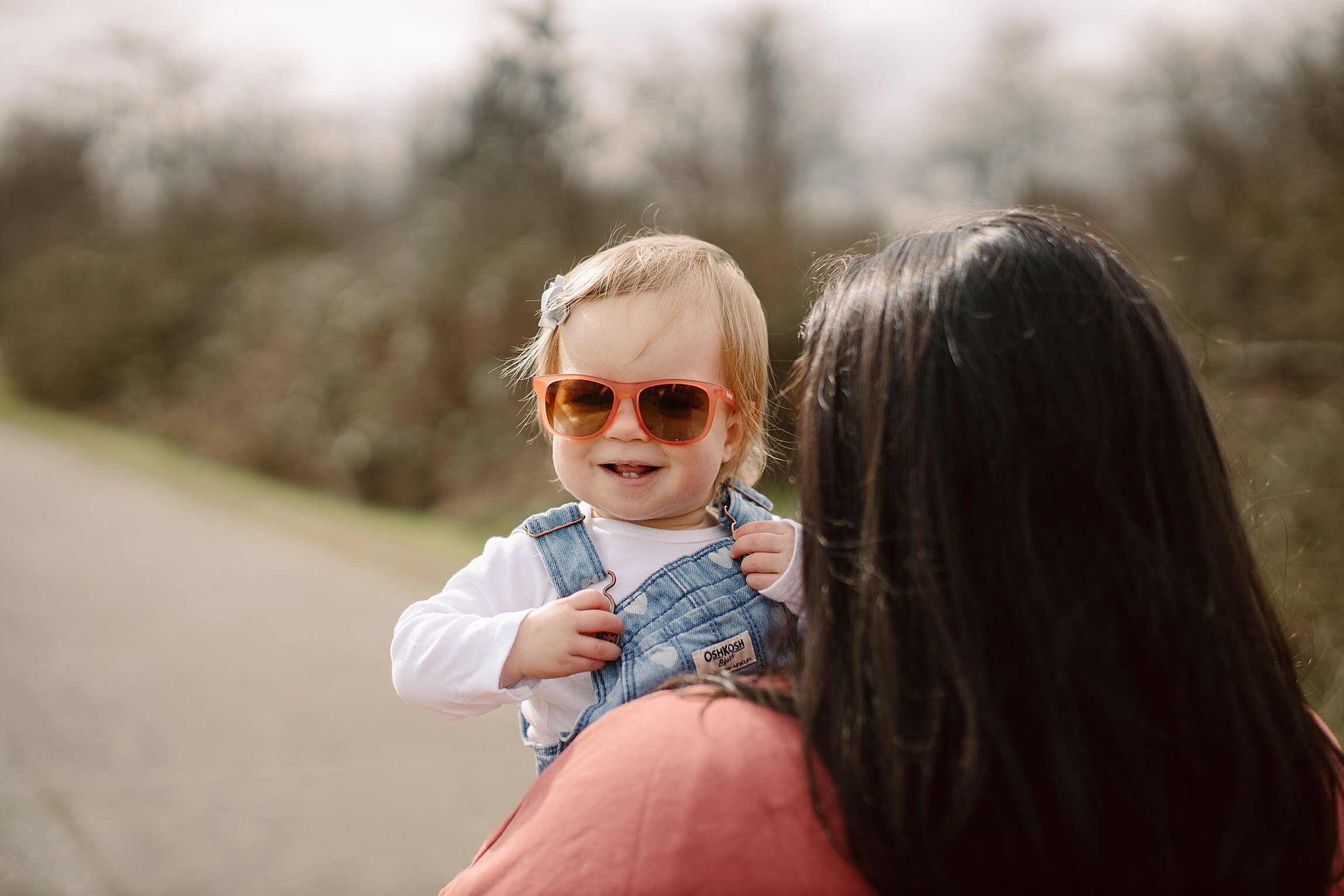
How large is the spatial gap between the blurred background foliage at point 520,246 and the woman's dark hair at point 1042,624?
38 centimetres

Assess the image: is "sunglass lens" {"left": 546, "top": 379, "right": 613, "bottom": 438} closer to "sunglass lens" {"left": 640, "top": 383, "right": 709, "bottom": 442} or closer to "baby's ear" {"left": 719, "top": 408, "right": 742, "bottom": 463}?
"sunglass lens" {"left": 640, "top": 383, "right": 709, "bottom": 442}

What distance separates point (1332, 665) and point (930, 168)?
51.2 ft

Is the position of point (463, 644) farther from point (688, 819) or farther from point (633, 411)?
point (688, 819)

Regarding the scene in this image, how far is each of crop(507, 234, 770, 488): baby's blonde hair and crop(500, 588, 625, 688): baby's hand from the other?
505 millimetres

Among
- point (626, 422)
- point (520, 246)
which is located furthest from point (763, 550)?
point (520, 246)

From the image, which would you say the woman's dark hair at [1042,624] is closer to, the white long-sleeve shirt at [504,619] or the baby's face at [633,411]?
the white long-sleeve shirt at [504,619]

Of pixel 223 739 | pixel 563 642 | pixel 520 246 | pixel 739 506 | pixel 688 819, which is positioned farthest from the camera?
pixel 520 246

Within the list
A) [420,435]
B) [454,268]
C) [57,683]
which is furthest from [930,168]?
[57,683]

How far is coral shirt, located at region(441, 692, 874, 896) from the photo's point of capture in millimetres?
981

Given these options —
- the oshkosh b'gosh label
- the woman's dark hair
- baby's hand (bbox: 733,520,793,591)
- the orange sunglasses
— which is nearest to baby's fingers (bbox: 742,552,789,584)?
baby's hand (bbox: 733,520,793,591)

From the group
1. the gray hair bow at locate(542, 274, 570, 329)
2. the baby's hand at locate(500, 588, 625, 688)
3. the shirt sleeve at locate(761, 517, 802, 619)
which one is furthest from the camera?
the gray hair bow at locate(542, 274, 570, 329)

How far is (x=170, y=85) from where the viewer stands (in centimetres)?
1928

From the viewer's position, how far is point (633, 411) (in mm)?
1706

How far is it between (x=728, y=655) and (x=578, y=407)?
0.52m
